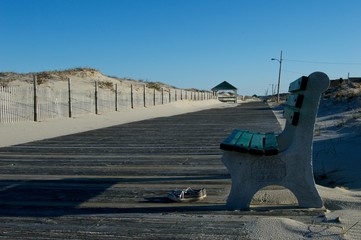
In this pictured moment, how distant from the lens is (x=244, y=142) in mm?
4301

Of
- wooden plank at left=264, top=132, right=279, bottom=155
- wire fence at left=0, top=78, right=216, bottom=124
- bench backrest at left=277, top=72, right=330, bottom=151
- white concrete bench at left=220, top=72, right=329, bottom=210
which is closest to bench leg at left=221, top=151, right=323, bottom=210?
white concrete bench at left=220, top=72, right=329, bottom=210

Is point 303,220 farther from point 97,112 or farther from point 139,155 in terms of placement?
point 97,112

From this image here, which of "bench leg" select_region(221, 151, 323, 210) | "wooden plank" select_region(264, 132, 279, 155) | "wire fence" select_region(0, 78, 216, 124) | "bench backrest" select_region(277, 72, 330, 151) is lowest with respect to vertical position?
"bench leg" select_region(221, 151, 323, 210)

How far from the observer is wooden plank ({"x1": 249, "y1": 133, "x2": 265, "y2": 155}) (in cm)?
404

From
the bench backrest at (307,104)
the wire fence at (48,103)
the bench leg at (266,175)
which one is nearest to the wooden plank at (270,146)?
the bench leg at (266,175)

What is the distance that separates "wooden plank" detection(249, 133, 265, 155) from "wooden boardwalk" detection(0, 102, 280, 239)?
631 mm

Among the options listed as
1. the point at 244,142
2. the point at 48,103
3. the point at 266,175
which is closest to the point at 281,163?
the point at 266,175

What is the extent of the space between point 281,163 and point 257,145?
29 centimetres

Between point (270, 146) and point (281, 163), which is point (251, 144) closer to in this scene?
point (270, 146)

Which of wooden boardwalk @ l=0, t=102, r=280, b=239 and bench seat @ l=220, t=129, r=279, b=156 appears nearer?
wooden boardwalk @ l=0, t=102, r=280, b=239

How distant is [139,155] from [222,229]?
15.2 ft

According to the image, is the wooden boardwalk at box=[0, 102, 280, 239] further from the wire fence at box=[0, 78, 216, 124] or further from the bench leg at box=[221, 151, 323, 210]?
the wire fence at box=[0, 78, 216, 124]

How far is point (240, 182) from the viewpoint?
13.9 feet

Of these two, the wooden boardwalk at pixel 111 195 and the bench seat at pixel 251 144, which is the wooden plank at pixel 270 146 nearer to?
the bench seat at pixel 251 144
